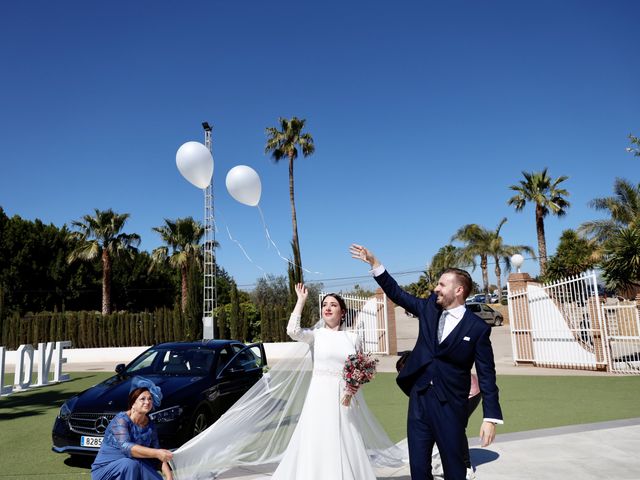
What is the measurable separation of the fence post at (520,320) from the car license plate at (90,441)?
1317 centimetres

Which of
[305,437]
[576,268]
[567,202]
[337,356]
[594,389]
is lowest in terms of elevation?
[594,389]

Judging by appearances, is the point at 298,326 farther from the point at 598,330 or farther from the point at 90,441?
the point at 598,330

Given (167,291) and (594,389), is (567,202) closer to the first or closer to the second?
(594,389)

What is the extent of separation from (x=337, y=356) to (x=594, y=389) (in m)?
8.91

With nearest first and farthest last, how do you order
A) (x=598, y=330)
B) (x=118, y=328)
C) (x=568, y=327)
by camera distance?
(x=598, y=330), (x=568, y=327), (x=118, y=328)

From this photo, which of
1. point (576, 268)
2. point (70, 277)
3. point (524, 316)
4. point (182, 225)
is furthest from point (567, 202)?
point (70, 277)

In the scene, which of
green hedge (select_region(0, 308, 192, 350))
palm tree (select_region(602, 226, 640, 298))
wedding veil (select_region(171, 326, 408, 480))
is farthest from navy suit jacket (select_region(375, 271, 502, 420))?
green hedge (select_region(0, 308, 192, 350))

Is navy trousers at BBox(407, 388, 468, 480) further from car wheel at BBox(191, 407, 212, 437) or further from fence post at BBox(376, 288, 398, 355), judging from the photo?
fence post at BBox(376, 288, 398, 355)

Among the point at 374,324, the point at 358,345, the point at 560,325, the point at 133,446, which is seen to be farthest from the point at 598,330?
the point at 133,446

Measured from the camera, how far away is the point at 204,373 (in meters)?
6.93

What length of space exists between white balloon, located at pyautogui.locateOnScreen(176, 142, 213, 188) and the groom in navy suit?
8.16 meters

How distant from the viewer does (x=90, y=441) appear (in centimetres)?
561

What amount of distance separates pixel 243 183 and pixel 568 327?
33.7 feet

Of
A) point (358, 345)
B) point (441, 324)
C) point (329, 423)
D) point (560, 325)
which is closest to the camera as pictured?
point (441, 324)
